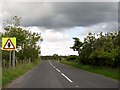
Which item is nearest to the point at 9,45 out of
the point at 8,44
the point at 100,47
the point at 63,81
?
the point at 8,44

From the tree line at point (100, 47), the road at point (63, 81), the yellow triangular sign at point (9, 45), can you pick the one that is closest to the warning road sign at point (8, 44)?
the yellow triangular sign at point (9, 45)

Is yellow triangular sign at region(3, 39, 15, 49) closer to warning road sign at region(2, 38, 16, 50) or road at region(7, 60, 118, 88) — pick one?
warning road sign at region(2, 38, 16, 50)

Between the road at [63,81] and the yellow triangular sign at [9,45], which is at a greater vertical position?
the yellow triangular sign at [9,45]

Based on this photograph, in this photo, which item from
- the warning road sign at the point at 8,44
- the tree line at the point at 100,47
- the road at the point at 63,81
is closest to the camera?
the road at the point at 63,81

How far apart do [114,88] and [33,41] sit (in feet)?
207

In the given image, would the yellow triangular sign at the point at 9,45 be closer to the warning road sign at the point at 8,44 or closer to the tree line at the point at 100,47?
the warning road sign at the point at 8,44

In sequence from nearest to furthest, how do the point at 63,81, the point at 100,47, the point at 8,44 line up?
the point at 63,81 < the point at 8,44 < the point at 100,47

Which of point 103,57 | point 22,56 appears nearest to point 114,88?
point 103,57

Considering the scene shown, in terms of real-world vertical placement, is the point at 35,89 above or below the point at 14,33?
below

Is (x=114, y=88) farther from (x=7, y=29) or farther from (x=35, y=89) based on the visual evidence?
(x=7, y=29)

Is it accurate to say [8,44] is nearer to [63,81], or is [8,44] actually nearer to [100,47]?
[63,81]

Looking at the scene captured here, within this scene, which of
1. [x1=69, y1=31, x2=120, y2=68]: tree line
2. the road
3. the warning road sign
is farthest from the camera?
[x1=69, y1=31, x2=120, y2=68]: tree line

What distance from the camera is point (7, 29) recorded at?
45.0 m

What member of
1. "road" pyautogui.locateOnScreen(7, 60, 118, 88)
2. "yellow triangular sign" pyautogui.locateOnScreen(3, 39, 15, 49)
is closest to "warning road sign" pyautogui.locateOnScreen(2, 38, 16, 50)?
"yellow triangular sign" pyautogui.locateOnScreen(3, 39, 15, 49)
